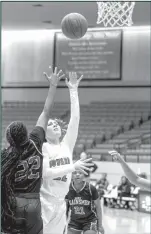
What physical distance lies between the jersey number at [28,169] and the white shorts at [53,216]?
2.25 ft

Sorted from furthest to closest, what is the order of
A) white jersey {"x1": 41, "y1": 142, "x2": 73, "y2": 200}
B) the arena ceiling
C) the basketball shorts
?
the arena ceiling
white jersey {"x1": 41, "y1": 142, "x2": 73, "y2": 200}
the basketball shorts

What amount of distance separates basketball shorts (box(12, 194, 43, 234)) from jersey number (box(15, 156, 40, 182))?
11 centimetres

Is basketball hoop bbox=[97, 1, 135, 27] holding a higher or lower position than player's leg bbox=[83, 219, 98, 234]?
higher

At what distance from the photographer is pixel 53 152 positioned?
4039 millimetres

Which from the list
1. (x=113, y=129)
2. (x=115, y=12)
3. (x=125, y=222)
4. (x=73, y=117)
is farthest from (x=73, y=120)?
(x=113, y=129)

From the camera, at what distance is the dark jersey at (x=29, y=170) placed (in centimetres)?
329

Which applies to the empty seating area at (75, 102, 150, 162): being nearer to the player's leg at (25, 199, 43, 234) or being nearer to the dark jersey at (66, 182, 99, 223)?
the dark jersey at (66, 182, 99, 223)

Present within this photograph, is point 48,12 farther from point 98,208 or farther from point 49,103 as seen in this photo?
point 49,103

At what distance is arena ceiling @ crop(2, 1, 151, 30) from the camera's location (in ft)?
48.1

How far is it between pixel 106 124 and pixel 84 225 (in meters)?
11.7

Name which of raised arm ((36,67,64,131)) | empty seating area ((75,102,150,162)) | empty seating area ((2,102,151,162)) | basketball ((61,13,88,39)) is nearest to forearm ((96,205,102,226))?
basketball ((61,13,88,39))

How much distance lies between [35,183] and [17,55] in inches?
626

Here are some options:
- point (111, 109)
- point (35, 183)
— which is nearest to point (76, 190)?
point (35, 183)

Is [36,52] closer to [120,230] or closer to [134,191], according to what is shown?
[134,191]
